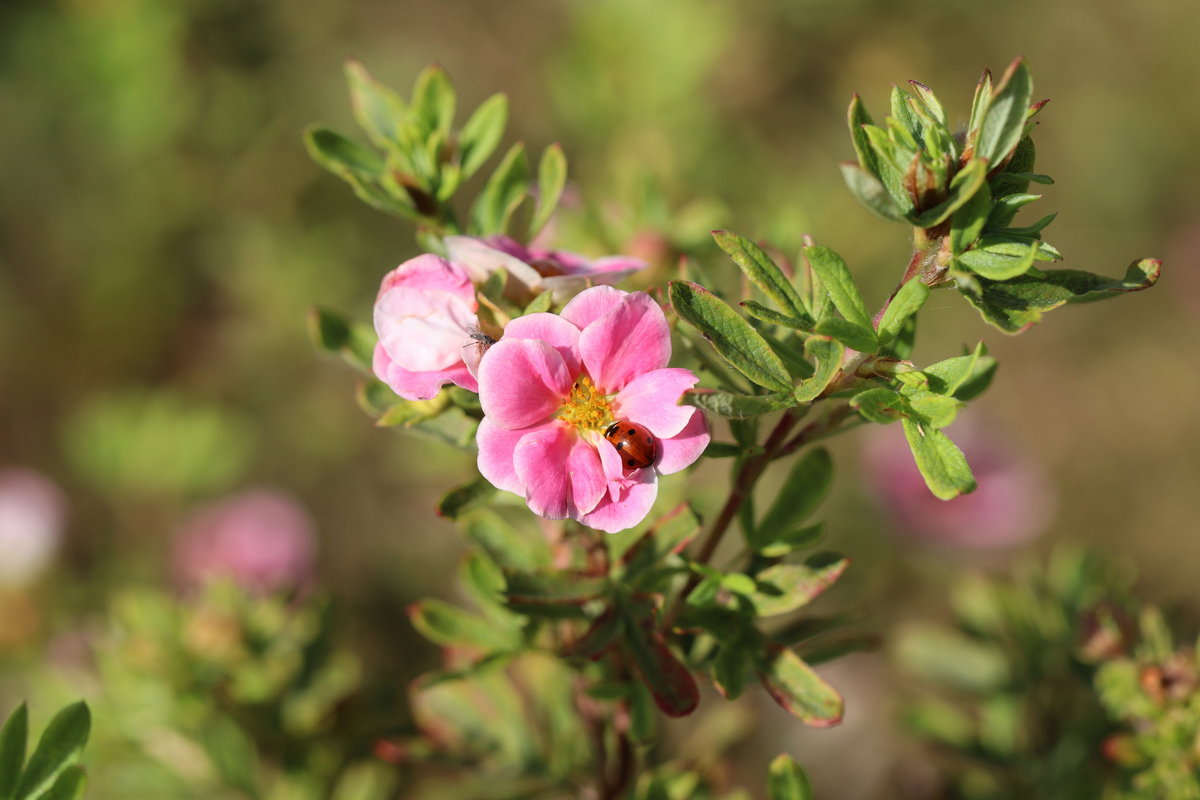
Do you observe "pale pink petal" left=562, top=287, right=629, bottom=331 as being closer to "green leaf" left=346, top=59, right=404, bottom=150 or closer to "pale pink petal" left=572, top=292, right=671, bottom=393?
"pale pink petal" left=572, top=292, right=671, bottom=393

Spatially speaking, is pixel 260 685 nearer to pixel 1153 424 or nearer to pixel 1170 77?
pixel 1153 424

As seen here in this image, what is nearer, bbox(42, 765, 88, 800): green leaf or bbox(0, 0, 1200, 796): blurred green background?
bbox(42, 765, 88, 800): green leaf

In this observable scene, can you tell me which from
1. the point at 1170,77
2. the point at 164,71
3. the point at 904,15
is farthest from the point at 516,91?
the point at 1170,77

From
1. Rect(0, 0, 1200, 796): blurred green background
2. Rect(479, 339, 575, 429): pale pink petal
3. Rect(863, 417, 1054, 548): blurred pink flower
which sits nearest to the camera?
Rect(479, 339, 575, 429): pale pink petal

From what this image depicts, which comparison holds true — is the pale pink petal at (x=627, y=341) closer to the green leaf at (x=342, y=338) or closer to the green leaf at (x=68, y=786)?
the green leaf at (x=342, y=338)

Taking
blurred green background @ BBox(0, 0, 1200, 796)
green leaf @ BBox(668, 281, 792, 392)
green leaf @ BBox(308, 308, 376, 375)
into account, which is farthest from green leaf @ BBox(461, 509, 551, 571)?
blurred green background @ BBox(0, 0, 1200, 796)

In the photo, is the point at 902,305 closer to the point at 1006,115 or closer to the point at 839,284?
the point at 839,284
